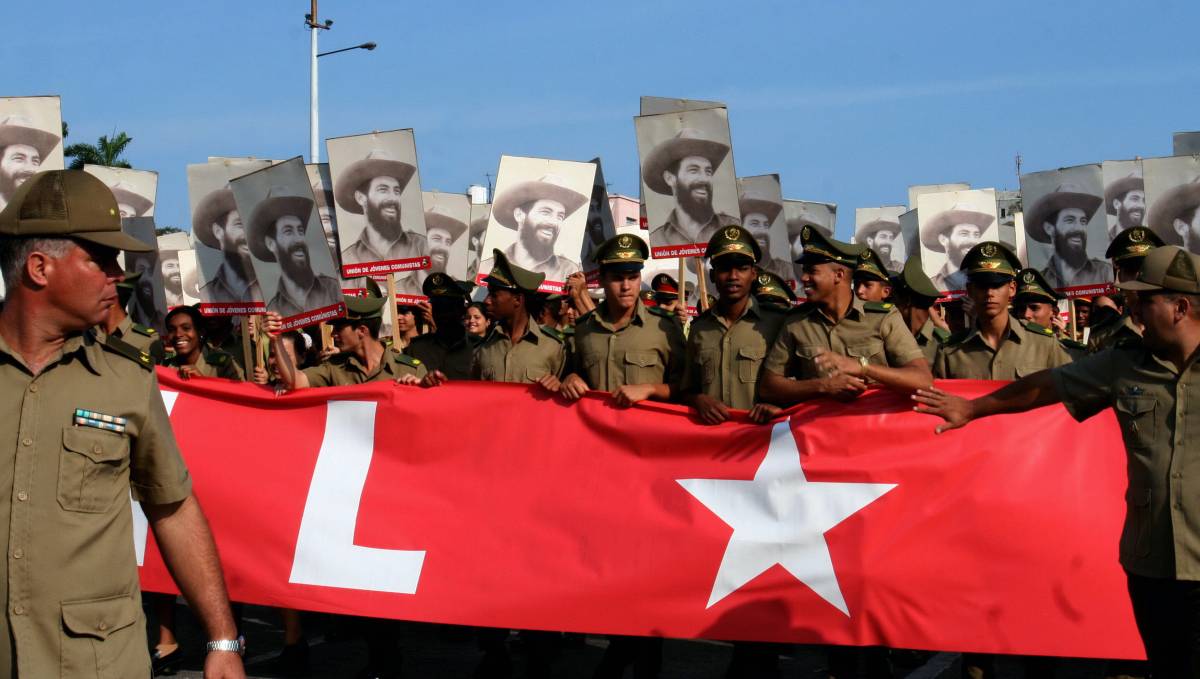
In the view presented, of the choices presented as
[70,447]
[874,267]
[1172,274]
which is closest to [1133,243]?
[874,267]

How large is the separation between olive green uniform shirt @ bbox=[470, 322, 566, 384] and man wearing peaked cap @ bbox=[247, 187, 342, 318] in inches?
41.8

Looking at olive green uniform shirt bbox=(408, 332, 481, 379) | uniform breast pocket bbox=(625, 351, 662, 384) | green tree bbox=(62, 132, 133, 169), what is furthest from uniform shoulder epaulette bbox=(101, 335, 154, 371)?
green tree bbox=(62, 132, 133, 169)

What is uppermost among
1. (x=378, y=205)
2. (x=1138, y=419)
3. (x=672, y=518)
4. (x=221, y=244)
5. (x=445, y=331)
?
(x=378, y=205)

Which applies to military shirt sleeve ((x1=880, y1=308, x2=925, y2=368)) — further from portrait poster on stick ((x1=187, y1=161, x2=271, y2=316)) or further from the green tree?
the green tree

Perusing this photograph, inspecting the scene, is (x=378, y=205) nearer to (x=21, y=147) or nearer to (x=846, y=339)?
(x=21, y=147)

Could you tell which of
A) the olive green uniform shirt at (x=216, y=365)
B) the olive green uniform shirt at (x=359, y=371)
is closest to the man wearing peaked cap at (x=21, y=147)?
the olive green uniform shirt at (x=216, y=365)

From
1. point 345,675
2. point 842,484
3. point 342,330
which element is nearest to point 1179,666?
point 842,484

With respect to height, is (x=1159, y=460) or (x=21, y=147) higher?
(x=21, y=147)

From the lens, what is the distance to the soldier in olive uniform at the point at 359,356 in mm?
8188

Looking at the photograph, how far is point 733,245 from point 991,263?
144 centimetres

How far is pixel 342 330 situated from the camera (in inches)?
328

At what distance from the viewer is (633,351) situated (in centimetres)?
730

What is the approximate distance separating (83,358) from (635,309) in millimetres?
4533

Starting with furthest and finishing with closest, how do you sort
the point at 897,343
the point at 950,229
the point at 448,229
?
the point at 448,229 < the point at 950,229 < the point at 897,343
